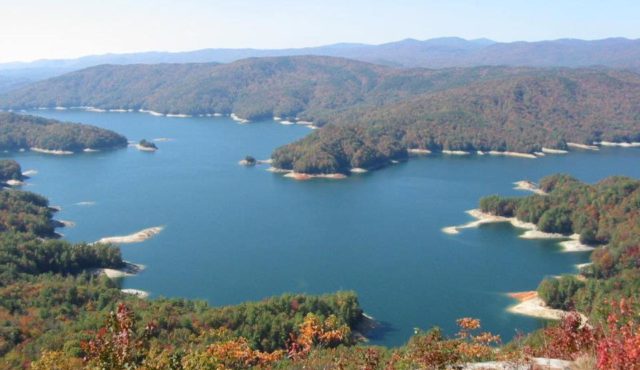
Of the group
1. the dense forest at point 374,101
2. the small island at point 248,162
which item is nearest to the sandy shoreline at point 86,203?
the small island at point 248,162

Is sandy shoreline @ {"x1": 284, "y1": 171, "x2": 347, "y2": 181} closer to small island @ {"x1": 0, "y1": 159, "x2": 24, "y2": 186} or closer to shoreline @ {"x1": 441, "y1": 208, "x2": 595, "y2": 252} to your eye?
shoreline @ {"x1": 441, "y1": 208, "x2": 595, "y2": 252}

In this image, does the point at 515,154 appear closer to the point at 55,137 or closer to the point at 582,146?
the point at 582,146

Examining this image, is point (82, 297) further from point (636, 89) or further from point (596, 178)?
point (636, 89)

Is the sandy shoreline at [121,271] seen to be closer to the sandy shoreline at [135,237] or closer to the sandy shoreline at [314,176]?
the sandy shoreline at [135,237]

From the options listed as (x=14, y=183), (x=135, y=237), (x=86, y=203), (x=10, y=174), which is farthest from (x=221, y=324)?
Answer: (x=10, y=174)

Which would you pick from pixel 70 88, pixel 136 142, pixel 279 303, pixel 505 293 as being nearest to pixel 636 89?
pixel 136 142

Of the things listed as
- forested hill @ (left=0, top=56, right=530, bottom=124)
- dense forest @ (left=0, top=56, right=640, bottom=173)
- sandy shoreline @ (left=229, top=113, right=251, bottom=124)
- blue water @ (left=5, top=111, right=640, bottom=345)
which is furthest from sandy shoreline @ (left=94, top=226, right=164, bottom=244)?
sandy shoreline @ (left=229, top=113, right=251, bottom=124)

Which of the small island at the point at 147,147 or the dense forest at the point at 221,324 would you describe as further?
the small island at the point at 147,147

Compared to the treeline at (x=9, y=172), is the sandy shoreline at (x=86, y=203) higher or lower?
lower
